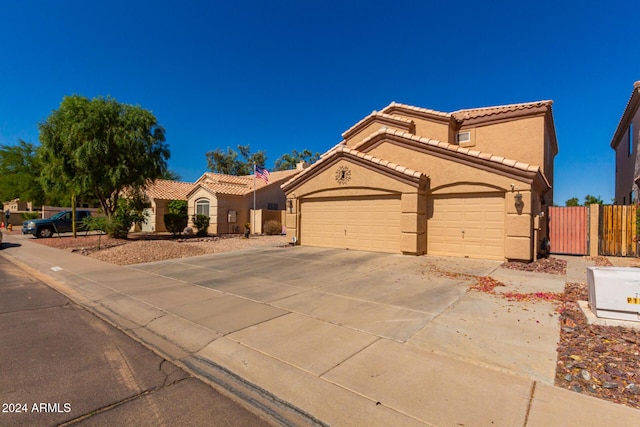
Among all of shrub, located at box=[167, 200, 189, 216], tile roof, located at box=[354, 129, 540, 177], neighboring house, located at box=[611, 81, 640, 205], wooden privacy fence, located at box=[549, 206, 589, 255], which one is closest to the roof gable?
tile roof, located at box=[354, 129, 540, 177]

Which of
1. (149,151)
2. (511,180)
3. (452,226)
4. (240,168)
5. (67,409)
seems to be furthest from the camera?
(240,168)

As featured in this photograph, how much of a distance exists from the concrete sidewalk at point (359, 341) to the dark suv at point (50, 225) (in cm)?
1636

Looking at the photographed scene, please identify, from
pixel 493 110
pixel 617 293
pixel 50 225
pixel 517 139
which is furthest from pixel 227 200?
pixel 617 293

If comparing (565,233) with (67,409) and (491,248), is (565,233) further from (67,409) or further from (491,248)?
(67,409)

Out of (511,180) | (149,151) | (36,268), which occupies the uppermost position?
(149,151)

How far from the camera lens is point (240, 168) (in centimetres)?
5609

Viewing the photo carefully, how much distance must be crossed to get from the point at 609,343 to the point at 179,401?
17.6 ft

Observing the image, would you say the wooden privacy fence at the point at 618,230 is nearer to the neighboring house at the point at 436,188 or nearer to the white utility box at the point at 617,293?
the neighboring house at the point at 436,188

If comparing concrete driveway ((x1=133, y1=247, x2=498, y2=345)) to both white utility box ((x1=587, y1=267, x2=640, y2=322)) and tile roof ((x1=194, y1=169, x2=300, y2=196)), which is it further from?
tile roof ((x1=194, y1=169, x2=300, y2=196))

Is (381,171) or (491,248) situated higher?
(381,171)

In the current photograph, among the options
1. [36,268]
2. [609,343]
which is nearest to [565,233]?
[609,343]

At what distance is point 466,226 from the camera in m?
12.0

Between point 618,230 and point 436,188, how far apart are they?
280 inches

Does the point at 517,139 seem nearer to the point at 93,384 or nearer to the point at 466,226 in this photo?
the point at 466,226
